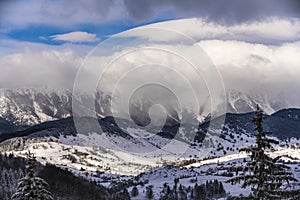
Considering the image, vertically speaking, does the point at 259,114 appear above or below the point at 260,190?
above

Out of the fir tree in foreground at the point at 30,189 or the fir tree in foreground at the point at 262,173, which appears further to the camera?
the fir tree in foreground at the point at 30,189

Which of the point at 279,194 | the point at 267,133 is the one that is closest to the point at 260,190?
the point at 279,194

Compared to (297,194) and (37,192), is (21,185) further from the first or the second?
(297,194)

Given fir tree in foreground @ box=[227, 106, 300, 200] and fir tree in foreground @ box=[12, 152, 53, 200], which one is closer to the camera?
fir tree in foreground @ box=[227, 106, 300, 200]

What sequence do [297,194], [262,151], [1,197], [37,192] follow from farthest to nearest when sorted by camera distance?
[1,197], [37,192], [262,151], [297,194]

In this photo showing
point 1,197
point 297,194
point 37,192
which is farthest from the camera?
point 1,197

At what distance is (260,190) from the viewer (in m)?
30.3

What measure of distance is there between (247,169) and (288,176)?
2.78 metres

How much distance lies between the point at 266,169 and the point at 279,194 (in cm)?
201

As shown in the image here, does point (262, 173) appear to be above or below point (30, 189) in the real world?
Answer: above

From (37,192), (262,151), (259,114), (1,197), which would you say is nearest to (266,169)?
(262,151)

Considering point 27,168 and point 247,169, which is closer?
point 247,169

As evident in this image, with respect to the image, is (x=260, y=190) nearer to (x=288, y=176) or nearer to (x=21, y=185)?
(x=288, y=176)

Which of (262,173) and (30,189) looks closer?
(262,173)
